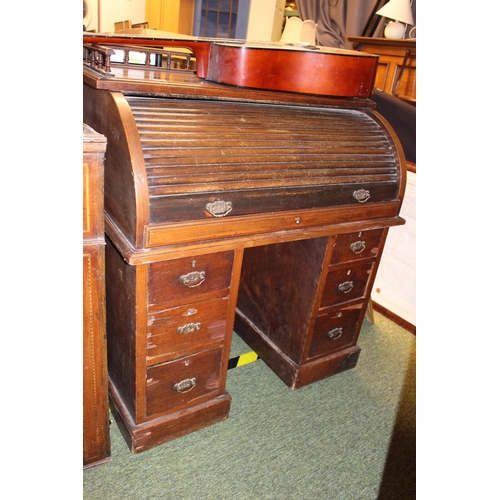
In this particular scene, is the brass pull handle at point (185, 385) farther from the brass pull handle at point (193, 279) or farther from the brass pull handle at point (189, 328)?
the brass pull handle at point (193, 279)

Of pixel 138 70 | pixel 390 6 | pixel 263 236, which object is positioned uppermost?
pixel 390 6

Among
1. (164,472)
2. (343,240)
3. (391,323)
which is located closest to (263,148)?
(343,240)

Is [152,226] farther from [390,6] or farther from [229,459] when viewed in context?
[390,6]

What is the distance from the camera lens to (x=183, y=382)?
68.9 inches

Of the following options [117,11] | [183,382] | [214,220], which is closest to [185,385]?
[183,382]

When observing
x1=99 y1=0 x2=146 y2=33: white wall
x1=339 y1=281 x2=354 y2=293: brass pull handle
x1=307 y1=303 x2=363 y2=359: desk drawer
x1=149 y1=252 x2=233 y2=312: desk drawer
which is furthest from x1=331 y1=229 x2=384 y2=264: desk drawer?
x1=99 y1=0 x2=146 y2=33: white wall

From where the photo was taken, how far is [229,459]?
5.86 feet

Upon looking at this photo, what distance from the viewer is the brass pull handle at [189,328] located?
63.9 inches

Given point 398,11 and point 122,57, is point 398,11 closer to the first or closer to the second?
point 398,11

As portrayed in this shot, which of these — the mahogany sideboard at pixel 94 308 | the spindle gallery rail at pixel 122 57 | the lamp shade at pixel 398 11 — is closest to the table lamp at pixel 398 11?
the lamp shade at pixel 398 11

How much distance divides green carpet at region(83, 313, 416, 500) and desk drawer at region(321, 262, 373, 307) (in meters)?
0.51

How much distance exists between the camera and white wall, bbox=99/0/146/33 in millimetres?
5215

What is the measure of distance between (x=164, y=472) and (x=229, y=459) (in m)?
0.27

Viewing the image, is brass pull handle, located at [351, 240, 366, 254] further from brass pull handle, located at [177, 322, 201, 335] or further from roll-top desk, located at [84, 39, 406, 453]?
brass pull handle, located at [177, 322, 201, 335]
